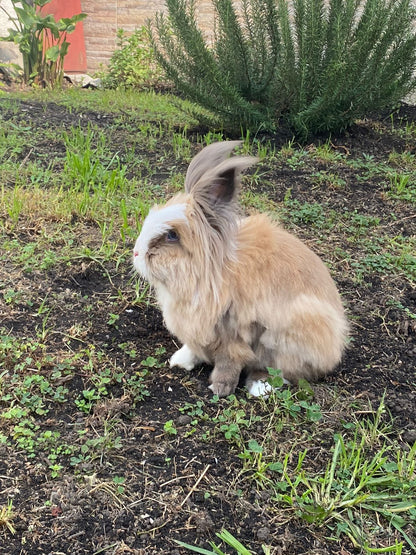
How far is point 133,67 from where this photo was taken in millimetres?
9242

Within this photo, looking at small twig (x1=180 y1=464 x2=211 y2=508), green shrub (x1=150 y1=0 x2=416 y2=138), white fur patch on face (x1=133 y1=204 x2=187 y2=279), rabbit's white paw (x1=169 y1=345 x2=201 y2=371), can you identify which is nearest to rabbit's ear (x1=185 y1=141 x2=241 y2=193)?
white fur patch on face (x1=133 y1=204 x2=187 y2=279)

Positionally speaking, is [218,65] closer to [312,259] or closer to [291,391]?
[312,259]

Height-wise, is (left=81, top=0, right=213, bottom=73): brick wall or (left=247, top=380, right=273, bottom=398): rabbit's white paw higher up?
(left=81, top=0, right=213, bottom=73): brick wall

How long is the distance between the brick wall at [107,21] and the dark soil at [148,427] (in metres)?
7.49

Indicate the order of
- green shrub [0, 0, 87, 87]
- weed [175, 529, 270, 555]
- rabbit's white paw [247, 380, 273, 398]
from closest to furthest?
weed [175, 529, 270, 555] → rabbit's white paw [247, 380, 273, 398] → green shrub [0, 0, 87, 87]

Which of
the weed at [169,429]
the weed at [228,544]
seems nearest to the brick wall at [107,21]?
the weed at [169,429]

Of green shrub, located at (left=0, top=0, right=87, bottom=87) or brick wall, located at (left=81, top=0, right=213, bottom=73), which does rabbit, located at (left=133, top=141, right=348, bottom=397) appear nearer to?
green shrub, located at (left=0, top=0, right=87, bottom=87)

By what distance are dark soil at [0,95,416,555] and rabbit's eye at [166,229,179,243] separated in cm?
71

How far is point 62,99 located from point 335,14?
3803 millimetres

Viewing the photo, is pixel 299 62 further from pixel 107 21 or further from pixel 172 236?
pixel 107 21

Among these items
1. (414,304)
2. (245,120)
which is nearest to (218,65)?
(245,120)

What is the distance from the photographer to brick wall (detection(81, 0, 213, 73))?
9883 millimetres

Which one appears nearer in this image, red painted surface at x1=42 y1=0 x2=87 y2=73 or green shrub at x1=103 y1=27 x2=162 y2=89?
green shrub at x1=103 y1=27 x2=162 y2=89

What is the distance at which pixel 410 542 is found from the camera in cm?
183
